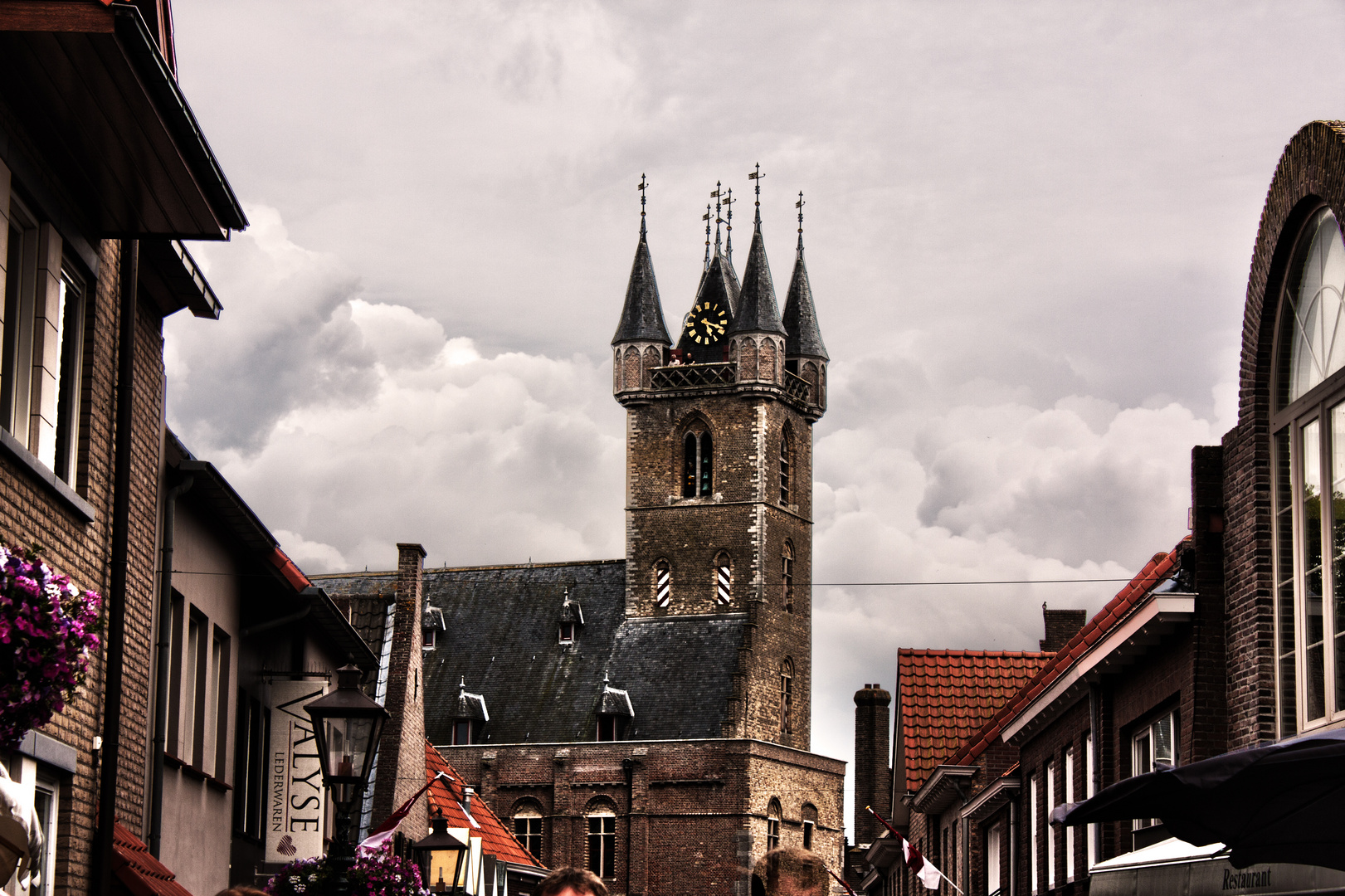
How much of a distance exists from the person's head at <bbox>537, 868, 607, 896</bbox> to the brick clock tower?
56955mm

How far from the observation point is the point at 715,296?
70.2 m

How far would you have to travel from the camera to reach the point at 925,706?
26.1 m

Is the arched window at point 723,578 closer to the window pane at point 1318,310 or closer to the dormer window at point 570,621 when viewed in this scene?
the dormer window at point 570,621

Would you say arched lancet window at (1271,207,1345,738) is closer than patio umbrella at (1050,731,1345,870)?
No

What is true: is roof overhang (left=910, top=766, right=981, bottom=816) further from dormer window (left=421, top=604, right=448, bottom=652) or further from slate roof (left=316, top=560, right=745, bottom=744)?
dormer window (left=421, top=604, right=448, bottom=652)

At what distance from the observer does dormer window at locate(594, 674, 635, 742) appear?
62531 millimetres

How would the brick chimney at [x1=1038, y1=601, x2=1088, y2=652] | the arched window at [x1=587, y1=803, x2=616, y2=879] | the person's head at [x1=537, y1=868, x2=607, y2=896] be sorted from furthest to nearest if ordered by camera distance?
1. the arched window at [x1=587, y1=803, x2=616, y2=879]
2. the brick chimney at [x1=1038, y1=601, x2=1088, y2=652]
3. the person's head at [x1=537, y1=868, x2=607, y2=896]

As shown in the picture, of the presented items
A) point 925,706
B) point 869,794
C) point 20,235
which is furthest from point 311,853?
point 869,794

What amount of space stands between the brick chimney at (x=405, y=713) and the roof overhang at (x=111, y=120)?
14915mm

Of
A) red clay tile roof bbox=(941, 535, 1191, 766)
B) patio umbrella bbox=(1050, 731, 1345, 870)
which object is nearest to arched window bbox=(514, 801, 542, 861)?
red clay tile roof bbox=(941, 535, 1191, 766)

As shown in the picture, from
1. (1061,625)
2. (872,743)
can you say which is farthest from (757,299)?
(1061,625)

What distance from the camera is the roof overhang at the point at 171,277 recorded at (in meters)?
10.6

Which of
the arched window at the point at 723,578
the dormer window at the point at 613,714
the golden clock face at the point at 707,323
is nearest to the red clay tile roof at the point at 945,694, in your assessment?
the dormer window at the point at 613,714

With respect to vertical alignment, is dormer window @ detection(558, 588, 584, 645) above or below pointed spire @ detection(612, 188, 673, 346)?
below
